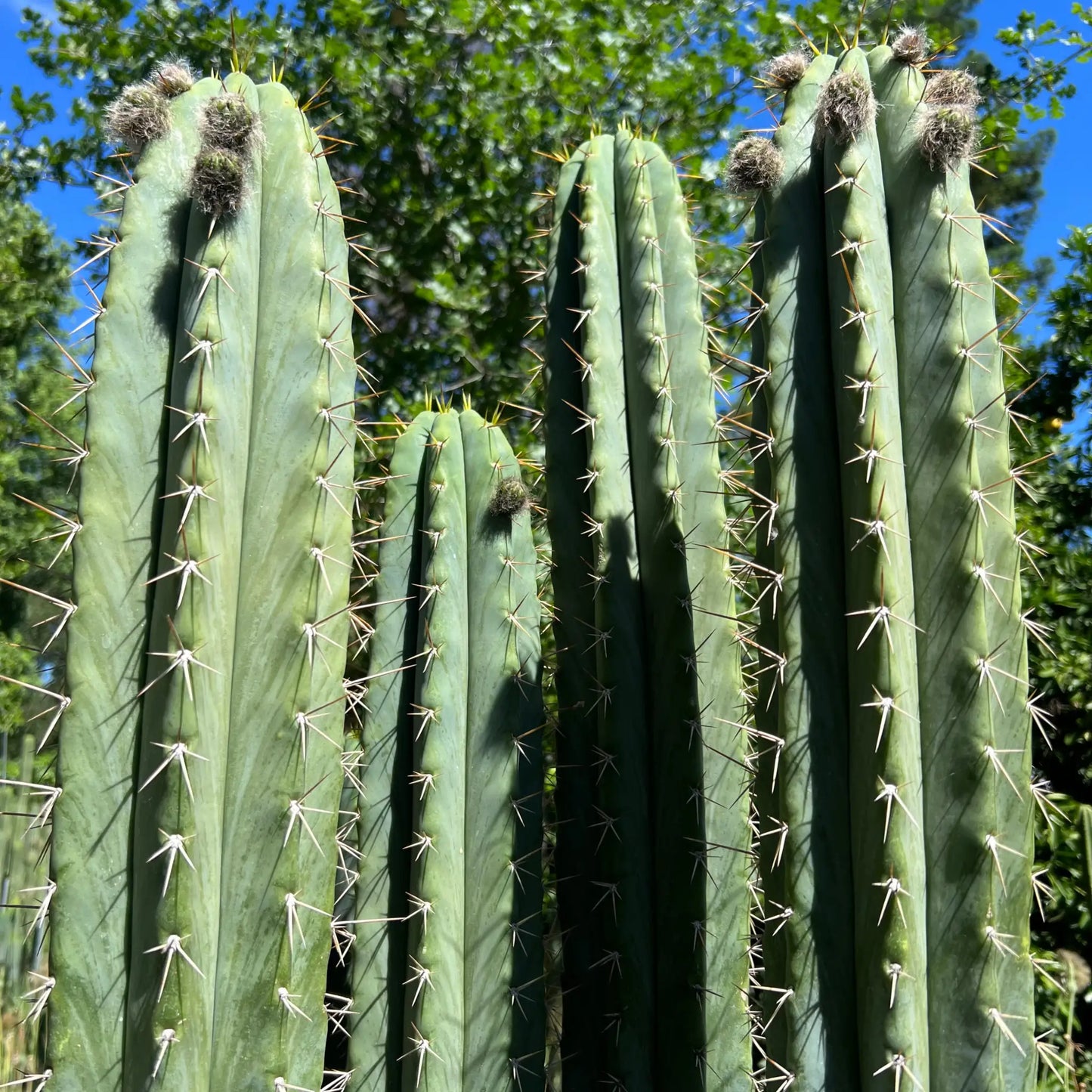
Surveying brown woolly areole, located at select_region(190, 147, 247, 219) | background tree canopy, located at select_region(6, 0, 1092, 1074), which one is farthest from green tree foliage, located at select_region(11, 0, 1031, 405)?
brown woolly areole, located at select_region(190, 147, 247, 219)

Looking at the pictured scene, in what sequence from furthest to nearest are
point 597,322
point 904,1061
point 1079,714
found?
point 1079,714 < point 597,322 < point 904,1061

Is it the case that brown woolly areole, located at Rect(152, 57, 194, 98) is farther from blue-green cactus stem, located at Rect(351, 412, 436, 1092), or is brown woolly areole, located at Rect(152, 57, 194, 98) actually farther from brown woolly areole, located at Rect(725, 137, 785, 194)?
brown woolly areole, located at Rect(725, 137, 785, 194)

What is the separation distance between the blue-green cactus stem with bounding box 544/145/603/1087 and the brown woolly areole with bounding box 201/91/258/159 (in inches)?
39.9

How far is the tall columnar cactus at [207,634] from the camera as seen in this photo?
210 cm

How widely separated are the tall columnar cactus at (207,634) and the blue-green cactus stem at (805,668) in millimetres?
910

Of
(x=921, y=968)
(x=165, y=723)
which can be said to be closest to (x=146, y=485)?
(x=165, y=723)

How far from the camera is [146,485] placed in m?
2.33

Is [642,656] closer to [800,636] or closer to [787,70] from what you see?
[800,636]

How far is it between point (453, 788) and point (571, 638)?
0.57 m

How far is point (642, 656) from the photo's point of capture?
294cm

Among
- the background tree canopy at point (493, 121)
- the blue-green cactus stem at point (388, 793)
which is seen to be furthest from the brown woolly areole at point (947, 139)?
the background tree canopy at point (493, 121)

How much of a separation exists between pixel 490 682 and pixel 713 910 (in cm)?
82

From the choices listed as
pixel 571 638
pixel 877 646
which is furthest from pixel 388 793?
pixel 877 646

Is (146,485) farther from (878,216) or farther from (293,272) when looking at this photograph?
(878,216)
